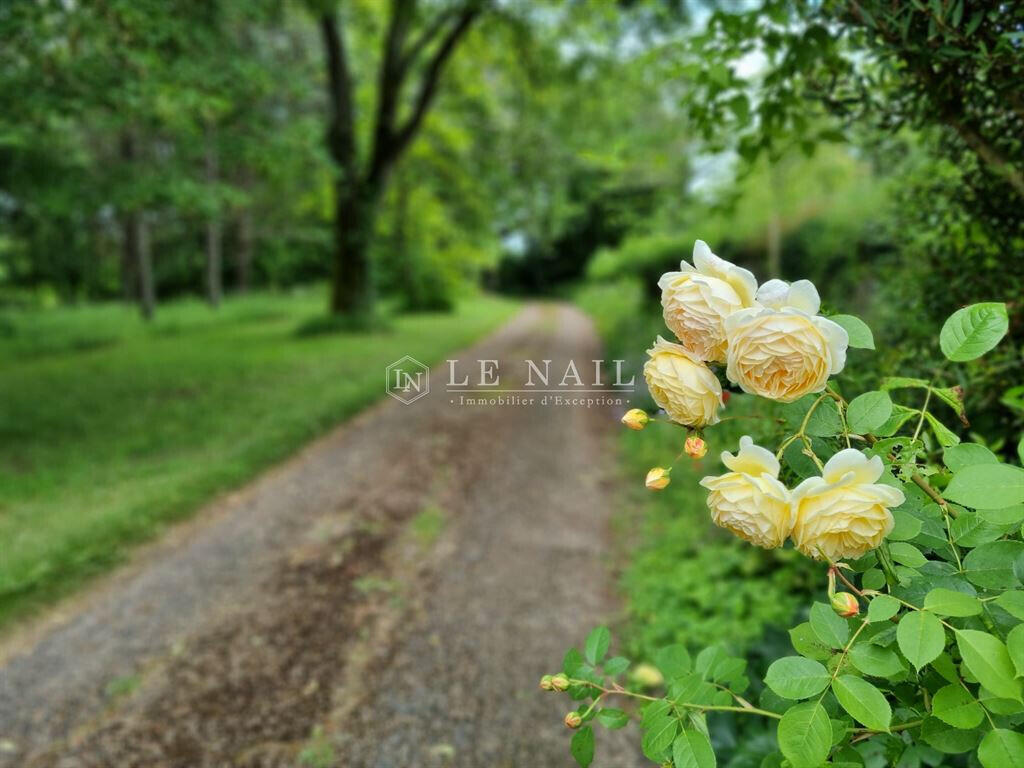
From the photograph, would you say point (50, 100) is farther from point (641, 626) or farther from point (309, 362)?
point (641, 626)

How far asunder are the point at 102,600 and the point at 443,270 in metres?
15.9

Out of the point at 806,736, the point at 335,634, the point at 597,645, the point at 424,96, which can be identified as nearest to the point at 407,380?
the point at 424,96

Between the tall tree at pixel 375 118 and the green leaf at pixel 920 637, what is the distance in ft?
34.0

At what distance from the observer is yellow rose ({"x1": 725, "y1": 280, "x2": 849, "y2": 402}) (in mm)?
692

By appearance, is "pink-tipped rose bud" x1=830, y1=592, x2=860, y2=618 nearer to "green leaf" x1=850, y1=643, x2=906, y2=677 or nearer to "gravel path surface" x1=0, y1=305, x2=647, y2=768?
"green leaf" x1=850, y1=643, x2=906, y2=677

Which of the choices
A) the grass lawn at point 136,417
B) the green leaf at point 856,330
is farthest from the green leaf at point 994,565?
the grass lawn at point 136,417

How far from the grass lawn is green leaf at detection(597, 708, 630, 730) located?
3530mm

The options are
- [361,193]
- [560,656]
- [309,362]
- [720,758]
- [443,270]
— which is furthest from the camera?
[443,270]

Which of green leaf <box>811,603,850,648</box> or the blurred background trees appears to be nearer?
green leaf <box>811,603,850,648</box>

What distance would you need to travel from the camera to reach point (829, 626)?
2.56ft

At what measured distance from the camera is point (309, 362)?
881 cm

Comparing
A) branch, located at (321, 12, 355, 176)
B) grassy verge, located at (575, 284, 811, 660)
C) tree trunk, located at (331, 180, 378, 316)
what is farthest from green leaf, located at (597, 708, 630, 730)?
branch, located at (321, 12, 355, 176)

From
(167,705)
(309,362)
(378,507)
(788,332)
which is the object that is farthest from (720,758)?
(309,362)

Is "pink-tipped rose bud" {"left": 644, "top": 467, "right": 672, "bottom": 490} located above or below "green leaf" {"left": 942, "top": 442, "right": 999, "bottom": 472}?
below
